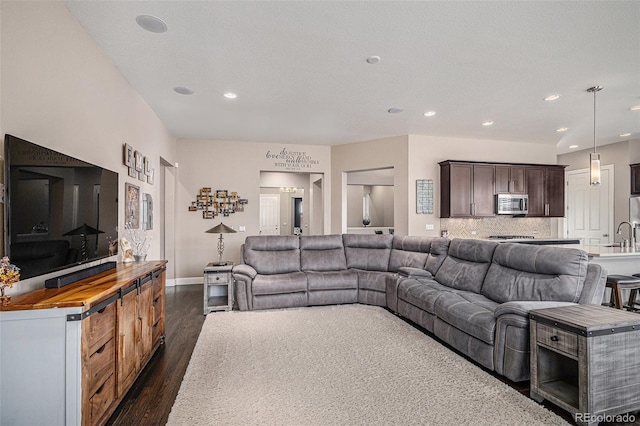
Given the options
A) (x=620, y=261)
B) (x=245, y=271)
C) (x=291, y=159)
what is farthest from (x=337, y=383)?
(x=291, y=159)

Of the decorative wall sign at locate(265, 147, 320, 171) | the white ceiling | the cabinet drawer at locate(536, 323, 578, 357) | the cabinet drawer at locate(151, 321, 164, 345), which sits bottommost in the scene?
the cabinet drawer at locate(151, 321, 164, 345)

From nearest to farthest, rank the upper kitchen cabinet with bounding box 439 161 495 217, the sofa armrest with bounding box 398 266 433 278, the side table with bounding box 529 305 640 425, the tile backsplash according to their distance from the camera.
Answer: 1. the side table with bounding box 529 305 640 425
2. the sofa armrest with bounding box 398 266 433 278
3. the upper kitchen cabinet with bounding box 439 161 495 217
4. the tile backsplash

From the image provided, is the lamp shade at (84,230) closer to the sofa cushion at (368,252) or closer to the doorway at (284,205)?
the sofa cushion at (368,252)

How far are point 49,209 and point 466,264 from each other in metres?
3.97

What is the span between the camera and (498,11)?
7.99 feet

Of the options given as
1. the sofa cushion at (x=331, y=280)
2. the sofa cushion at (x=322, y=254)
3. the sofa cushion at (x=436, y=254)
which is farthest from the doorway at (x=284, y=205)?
the sofa cushion at (x=436, y=254)

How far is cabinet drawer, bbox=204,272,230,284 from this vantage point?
449 centimetres

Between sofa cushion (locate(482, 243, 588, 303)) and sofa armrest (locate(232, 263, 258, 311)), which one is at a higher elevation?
sofa cushion (locate(482, 243, 588, 303))

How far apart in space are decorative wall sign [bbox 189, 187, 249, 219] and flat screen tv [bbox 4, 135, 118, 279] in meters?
3.80

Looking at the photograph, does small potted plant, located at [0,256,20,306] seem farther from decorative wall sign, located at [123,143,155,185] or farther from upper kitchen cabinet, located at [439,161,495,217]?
upper kitchen cabinet, located at [439,161,495,217]

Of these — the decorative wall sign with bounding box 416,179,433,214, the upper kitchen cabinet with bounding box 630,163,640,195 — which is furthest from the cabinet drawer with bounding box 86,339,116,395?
the upper kitchen cabinet with bounding box 630,163,640,195

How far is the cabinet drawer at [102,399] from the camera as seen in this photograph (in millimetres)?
1813

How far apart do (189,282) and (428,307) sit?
4.70m

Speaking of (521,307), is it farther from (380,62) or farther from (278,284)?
(278,284)
